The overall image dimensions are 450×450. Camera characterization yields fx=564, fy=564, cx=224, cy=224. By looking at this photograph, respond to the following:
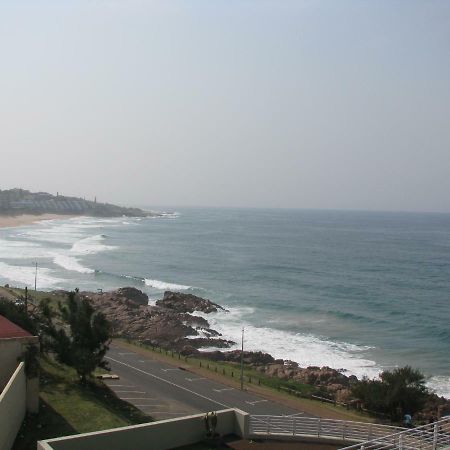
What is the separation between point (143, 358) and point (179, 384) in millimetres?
6708

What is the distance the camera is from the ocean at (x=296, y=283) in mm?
47622

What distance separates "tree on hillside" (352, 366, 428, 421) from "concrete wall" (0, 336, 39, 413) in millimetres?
17900

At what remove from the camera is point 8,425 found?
16594mm

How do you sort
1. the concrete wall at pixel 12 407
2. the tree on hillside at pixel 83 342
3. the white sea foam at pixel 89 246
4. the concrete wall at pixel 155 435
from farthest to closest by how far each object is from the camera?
the white sea foam at pixel 89 246 < the tree on hillside at pixel 83 342 < the concrete wall at pixel 12 407 < the concrete wall at pixel 155 435

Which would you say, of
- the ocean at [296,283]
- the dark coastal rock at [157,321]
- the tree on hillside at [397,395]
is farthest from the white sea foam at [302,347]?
the tree on hillside at [397,395]

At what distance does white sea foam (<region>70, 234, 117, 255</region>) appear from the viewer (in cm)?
10375

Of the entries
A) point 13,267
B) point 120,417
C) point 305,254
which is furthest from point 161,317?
point 305,254

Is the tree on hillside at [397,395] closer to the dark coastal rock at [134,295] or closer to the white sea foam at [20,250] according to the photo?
the dark coastal rock at [134,295]

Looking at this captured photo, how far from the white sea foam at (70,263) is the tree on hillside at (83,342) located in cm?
5674

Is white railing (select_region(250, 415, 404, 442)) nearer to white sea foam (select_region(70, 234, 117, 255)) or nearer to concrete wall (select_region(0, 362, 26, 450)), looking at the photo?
concrete wall (select_region(0, 362, 26, 450))

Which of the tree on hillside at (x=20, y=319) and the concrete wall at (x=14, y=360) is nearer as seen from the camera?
the concrete wall at (x=14, y=360)

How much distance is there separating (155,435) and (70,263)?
77.3 m

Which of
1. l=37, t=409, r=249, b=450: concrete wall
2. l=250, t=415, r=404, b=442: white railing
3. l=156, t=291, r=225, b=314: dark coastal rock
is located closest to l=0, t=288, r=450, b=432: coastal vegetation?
l=156, t=291, r=225, b=314: dark coastal rock

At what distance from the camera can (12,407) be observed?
17344 mm
